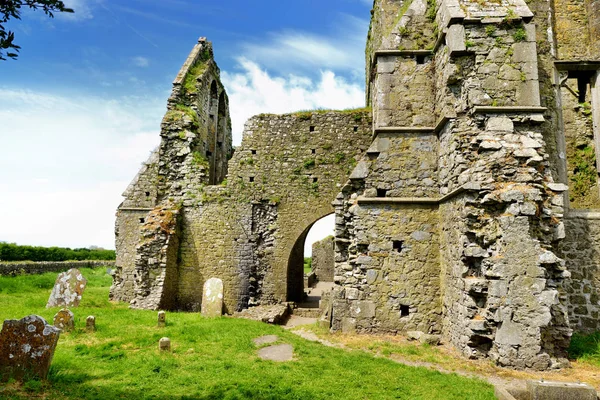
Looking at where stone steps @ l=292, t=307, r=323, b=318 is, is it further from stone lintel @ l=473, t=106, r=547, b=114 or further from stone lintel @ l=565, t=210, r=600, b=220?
stone lintel @ l=473, t=106, r=547, b=114

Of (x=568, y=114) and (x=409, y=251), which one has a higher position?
(x=568, y=114)

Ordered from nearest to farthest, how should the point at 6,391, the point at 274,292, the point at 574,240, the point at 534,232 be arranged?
the point at 6,391 < the point at 534,232 < the point at 574,240 < the point at 274,292

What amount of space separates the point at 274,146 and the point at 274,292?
4.77m

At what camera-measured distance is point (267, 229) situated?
13.0m

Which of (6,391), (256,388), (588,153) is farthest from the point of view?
(588,153)

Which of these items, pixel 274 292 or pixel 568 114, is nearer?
pixel 568 114

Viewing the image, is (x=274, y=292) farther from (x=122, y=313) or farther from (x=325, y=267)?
(x=325, y=267)

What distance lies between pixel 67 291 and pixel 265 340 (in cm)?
672

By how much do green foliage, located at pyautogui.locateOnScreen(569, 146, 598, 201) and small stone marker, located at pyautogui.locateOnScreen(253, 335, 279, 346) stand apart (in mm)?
7645

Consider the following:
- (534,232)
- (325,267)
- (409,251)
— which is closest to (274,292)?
(409,251)

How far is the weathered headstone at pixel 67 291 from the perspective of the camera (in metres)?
11.2

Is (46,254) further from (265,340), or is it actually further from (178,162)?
(265,340)

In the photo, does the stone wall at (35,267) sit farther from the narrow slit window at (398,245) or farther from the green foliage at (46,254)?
the narrow slit window at (398,245)

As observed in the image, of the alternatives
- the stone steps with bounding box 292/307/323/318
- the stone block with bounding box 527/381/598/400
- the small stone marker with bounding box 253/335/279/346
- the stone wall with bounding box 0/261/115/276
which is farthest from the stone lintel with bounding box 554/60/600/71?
the stone wall with bounding box 0/261/115/276
